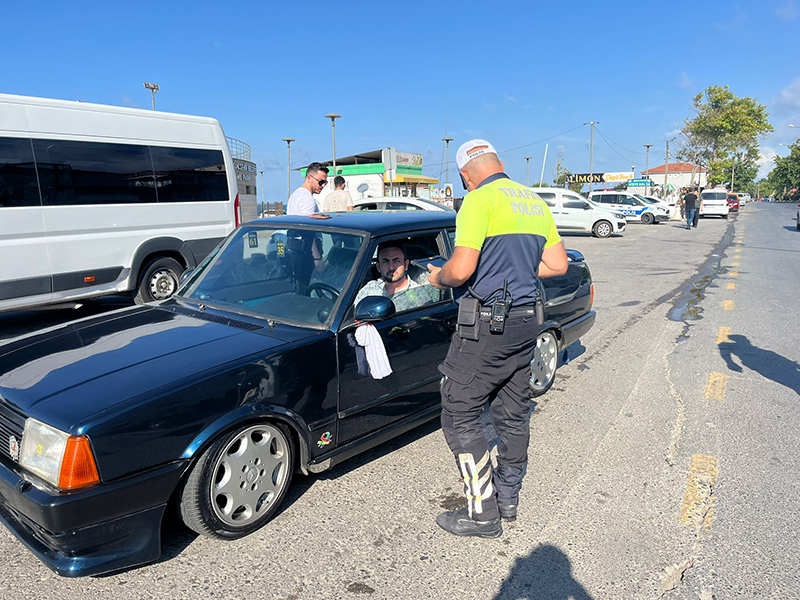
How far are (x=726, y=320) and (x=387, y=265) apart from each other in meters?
6.01

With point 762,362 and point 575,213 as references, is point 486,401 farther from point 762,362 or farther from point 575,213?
point 575,213

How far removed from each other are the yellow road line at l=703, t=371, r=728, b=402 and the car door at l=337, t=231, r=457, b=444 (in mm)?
2575

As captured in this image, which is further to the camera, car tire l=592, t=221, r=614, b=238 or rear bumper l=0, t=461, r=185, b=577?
car tire l=592, t=221, r=614, b=238

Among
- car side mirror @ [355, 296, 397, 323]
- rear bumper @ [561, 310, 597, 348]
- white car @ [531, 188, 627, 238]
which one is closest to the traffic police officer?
car side mirror @ [355, 296, 397, 323]

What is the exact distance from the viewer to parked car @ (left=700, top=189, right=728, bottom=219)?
127 ft

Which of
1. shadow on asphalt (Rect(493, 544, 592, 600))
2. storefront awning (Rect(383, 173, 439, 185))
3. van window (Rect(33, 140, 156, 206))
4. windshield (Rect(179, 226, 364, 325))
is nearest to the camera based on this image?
shadow on asphalt (Rect(493, 544, 592, 600))

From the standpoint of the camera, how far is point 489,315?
106 inches

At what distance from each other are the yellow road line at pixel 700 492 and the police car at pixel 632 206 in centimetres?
2963

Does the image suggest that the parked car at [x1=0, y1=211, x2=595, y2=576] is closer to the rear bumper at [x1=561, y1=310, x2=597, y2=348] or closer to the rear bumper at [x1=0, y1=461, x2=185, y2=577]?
the rear bumper at [x1=0, y1=461, x2=185, y2=577]

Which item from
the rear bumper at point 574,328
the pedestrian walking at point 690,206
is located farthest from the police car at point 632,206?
the rear bumper at point 574,328

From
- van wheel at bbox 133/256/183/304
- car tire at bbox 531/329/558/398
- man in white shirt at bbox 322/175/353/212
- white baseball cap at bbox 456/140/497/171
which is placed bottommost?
car tire at bbox 531/329/558/398

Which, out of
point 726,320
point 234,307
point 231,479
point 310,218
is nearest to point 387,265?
point 310,218

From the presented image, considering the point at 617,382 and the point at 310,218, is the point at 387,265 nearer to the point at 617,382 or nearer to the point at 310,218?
the point at 310,218

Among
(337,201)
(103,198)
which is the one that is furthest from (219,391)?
(337,201)
